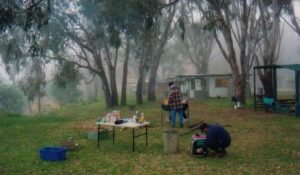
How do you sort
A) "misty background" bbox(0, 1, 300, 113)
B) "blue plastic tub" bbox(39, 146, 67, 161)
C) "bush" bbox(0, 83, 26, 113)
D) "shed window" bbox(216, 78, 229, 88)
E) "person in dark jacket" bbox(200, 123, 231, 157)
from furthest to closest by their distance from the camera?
"bush" bbox(0, 83, 26, 113) < "shed window" bbox(216, 78, 229, 88) < "misty background" bbox(0, 1, 300, 113) < "blue plastic tub" bbox(39, 146, 67, 161) < "person in dark jacket" bbox(200, 123, 231, 157)

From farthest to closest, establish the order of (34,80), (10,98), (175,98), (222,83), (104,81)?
(10,98), (222,83), (34,80), (104,81), (175,98)

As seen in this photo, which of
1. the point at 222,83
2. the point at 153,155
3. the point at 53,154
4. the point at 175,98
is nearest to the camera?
the point at 53,154

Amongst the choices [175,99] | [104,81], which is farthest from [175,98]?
[104,81]

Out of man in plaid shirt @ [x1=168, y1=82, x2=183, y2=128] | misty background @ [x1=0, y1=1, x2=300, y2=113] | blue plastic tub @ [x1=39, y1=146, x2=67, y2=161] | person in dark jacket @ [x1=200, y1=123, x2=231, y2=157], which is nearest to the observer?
person in dark jacket @ [x1=200, y1=123, x2=231, y2=157]

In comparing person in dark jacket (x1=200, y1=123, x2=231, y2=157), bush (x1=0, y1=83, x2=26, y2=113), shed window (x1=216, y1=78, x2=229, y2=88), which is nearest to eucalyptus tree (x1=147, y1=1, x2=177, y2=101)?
shed window (x1=216, y1=78, x2=229, y2=88)

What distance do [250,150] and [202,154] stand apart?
152 centimetres

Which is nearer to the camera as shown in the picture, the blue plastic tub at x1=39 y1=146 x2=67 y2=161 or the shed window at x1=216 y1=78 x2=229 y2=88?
the blue plastic tub at x1=39 y1=146 x2=67 y2=161

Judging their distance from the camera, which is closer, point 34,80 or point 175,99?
point 175,99

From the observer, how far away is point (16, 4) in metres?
10.2

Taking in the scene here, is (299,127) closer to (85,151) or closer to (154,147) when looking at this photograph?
(154,147)

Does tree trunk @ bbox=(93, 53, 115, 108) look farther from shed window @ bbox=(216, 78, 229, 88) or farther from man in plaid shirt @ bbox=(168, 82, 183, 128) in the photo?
man in plaid shirt @ bbox=(168, 82, 183, 128)

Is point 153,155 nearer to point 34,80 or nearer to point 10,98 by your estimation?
point 34,80

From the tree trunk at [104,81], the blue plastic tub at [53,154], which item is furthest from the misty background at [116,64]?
the blue plastic tub at [53,154]

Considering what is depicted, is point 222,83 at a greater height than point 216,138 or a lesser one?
greater
